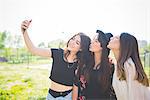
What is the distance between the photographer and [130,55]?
1890 millimetres

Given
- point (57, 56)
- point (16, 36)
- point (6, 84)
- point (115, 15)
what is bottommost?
point (6, 84)

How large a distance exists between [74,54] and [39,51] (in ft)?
0.91

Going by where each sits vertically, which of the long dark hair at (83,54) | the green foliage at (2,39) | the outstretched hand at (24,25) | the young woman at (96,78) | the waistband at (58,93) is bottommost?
the waistband at (58,93)

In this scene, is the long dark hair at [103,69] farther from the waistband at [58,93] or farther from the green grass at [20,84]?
the green grass at [20,84]

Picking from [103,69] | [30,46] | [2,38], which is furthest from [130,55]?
[2,38]

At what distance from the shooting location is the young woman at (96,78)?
6.28ft

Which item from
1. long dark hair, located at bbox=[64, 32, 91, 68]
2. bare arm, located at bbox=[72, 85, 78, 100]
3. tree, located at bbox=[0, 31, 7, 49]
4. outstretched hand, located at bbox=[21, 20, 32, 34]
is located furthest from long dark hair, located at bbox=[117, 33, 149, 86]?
tree, located at bbox=[0, 31, 7, 49]

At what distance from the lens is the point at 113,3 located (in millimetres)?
2006

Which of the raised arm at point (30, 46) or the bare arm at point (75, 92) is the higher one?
the raised arm at point (30, 46)

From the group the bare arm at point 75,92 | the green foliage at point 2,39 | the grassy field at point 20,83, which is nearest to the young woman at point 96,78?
the bare arm at point 75,92

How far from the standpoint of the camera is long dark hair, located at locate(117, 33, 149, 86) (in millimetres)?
1884

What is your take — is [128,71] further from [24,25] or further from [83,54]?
[24,25]

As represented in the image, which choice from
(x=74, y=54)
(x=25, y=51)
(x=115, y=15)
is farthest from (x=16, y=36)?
(x=115, y=15)

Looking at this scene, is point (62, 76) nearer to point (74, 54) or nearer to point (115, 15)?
point (74, 54)
